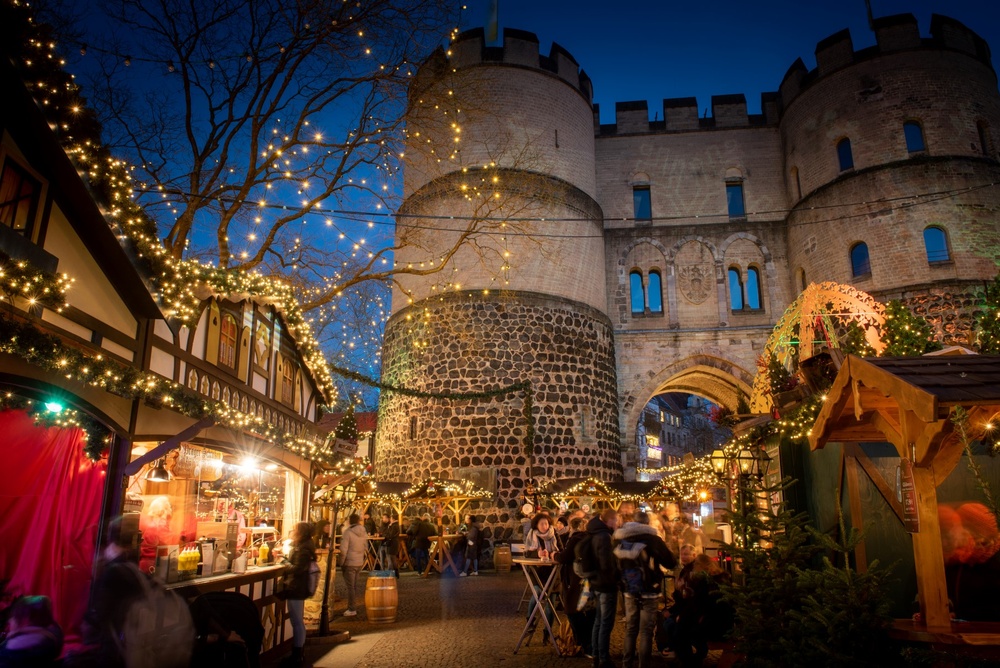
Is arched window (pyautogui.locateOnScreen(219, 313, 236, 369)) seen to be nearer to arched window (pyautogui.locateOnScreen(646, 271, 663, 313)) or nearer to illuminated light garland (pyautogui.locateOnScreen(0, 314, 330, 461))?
illuminated light garland (pyautogui.locateOnScreen(0, 314, 330, 461))

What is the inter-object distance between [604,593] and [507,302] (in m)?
13.5

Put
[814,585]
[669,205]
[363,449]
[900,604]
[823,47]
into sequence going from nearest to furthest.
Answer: [814,585] → [900,604] → [823,47] → [669,205] → [363,449]

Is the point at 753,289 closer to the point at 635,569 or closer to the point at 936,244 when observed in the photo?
the point at 936,244

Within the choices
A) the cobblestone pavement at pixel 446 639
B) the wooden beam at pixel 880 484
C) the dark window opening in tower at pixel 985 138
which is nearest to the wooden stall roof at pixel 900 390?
the wooden beam at pixel 880 484

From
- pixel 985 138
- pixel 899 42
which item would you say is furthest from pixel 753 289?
pixel 899 42

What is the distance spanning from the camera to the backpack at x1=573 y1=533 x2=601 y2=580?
6777mm

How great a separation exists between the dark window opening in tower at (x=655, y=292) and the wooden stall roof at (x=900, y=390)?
17.2 m

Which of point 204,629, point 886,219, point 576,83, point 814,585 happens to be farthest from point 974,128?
point 204,629

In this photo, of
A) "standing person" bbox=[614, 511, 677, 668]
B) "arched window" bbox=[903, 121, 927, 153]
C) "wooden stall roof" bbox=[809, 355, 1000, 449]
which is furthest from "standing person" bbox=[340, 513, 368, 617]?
"arched window" bbox=[903, 121, 927, 153]

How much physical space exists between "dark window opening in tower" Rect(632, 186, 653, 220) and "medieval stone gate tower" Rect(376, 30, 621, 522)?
2.81 metres

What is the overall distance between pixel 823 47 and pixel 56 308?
76.3 feet

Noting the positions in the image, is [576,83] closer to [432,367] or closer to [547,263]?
[547,263]

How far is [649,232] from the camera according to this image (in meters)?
23.5

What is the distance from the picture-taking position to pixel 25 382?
16.0 feet
